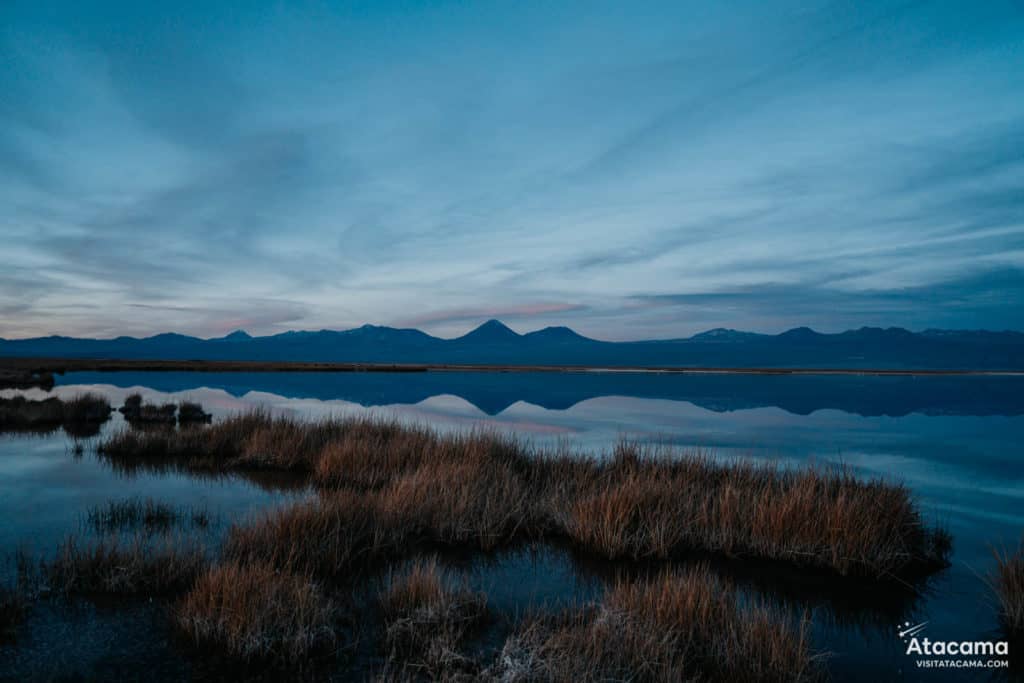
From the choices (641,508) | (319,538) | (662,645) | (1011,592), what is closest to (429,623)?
(662,645)

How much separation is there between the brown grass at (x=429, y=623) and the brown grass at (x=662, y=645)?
464 mm

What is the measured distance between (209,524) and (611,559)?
5941 millimetres

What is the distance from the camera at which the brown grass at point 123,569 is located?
575 cm

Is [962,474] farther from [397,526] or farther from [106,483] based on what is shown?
[106,483]

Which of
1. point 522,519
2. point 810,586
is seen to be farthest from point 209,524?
point 810,586

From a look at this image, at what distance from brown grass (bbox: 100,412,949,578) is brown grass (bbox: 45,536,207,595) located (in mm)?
1039

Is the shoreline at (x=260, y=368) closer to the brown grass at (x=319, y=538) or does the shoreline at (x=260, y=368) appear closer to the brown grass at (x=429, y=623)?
the brown grass at (x=319, y=538)

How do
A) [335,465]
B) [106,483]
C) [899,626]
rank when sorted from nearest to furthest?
[899,626], [106,483], [335,465]

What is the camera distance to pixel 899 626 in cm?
577

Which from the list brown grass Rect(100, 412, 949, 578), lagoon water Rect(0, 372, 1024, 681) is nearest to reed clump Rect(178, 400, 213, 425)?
lagoon water Rect(0, 372, 1024, 681)

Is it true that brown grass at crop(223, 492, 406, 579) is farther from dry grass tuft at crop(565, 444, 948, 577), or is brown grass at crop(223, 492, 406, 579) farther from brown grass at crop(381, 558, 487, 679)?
dry grass tuft at crop(565, 444, 948, 577)

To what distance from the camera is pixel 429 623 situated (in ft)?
16.5

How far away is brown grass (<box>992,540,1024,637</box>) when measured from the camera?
18.1 ft

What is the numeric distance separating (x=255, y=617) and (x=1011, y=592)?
7.40 metres
